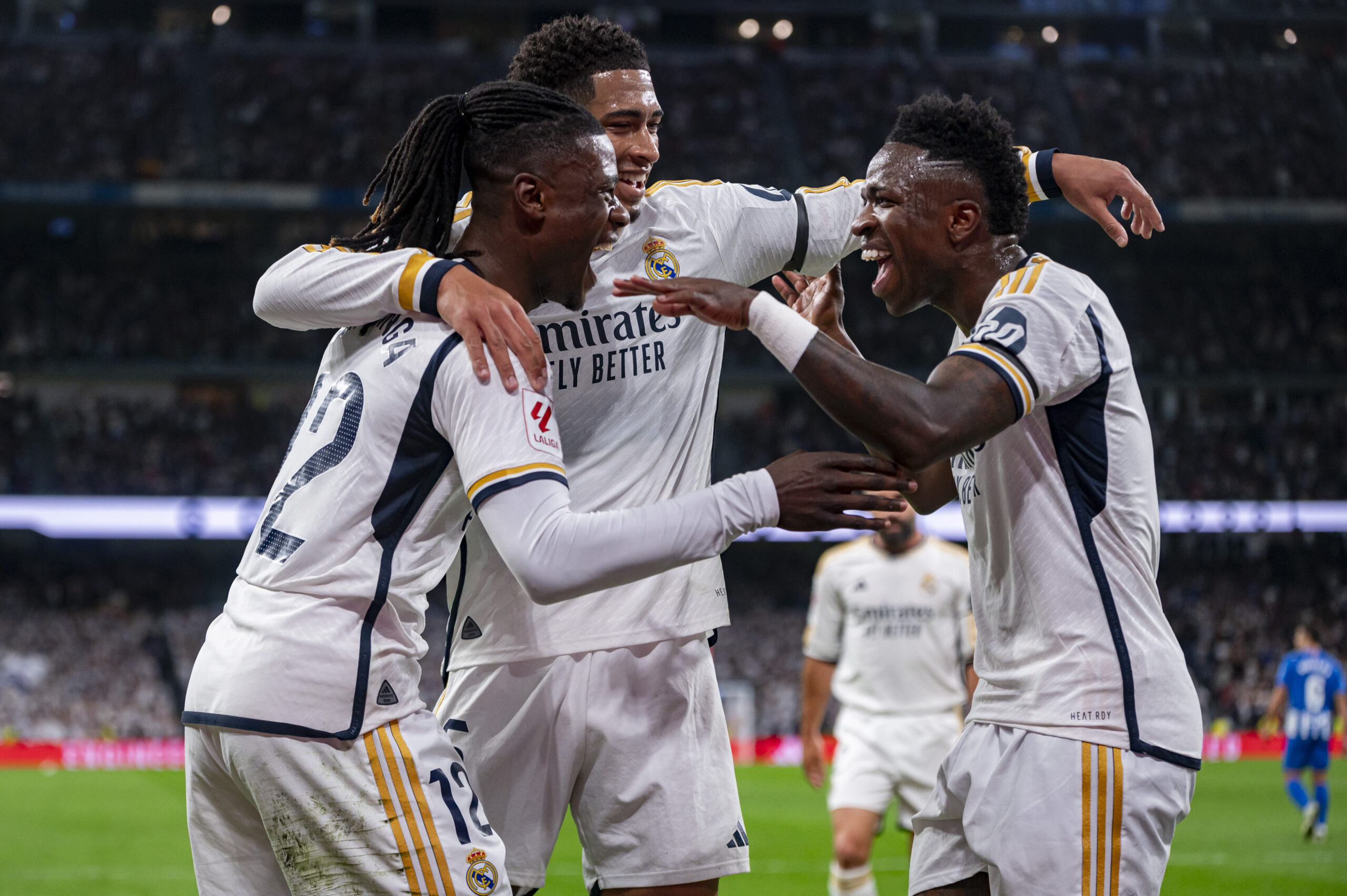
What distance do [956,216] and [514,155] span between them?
3.48ft

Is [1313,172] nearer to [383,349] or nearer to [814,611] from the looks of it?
[814,611]

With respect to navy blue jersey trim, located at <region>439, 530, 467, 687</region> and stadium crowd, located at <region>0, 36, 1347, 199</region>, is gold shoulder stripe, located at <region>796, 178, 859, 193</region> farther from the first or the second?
stadium crowd, located at <region>0, 36, 1347, 199</region>

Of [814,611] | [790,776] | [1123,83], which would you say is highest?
[1123,83]

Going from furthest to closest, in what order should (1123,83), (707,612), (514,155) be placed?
(1123,83)
(707,612)
(514,155)

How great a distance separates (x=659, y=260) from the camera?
12.0 ft

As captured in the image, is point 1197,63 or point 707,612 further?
point 1197,63

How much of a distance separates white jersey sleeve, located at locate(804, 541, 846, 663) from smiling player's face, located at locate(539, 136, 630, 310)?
5.95 metres

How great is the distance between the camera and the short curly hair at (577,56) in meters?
3.67

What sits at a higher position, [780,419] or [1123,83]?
[1123,83]

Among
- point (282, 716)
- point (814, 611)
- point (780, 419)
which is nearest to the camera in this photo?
point (282, 716)

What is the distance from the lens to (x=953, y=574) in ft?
29.1

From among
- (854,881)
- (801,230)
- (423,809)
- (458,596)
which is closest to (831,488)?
(423,809)

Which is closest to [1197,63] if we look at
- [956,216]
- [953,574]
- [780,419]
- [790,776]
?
[780,419]

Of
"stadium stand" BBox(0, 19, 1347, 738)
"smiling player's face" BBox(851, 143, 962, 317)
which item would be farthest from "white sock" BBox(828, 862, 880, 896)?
"stadium stand" BBox(0, 19, 1347, 738)
